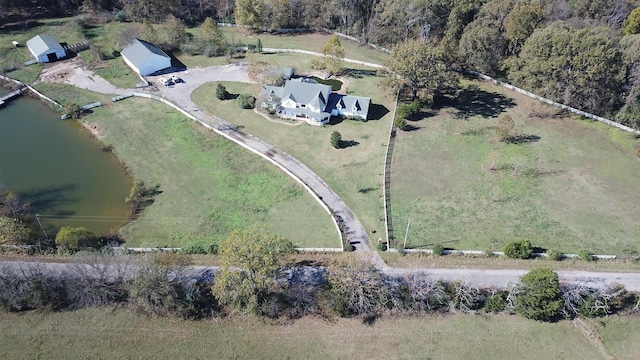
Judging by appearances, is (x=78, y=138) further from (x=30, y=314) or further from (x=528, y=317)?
(x=528, y=317)

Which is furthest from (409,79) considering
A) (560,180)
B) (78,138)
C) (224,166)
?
(78,138)

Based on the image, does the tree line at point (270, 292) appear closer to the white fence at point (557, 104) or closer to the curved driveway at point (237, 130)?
the curved driveway at point (237, 130)

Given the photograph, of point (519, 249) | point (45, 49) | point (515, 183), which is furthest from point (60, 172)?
point (515, 183)

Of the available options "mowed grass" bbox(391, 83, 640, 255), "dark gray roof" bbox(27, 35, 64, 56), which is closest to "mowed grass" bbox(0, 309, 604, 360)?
"mowed grass" bbox(391, 83, 640, 255)

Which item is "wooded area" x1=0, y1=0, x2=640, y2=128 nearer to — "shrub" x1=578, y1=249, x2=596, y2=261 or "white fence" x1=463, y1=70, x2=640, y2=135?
"white fence" x1=463, y1=70, x2=640, y2=135

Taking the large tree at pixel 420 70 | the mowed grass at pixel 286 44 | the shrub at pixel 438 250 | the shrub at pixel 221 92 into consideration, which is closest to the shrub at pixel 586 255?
the shrub at pixel 438 250
